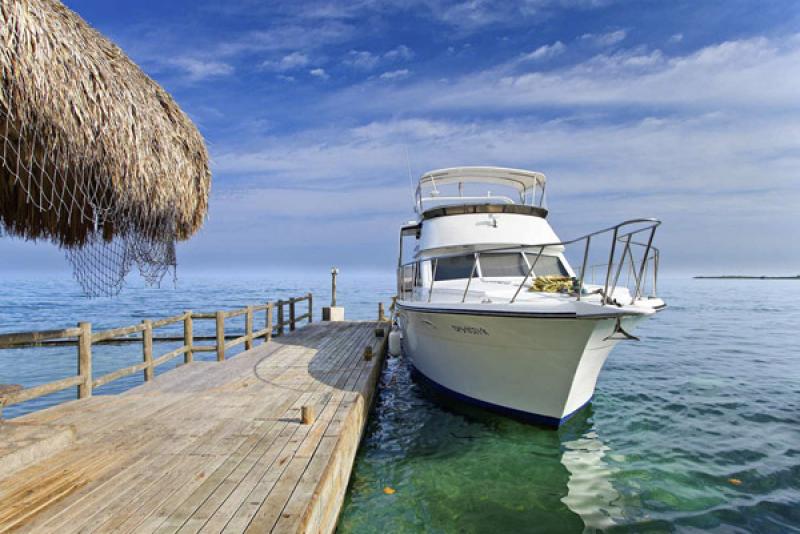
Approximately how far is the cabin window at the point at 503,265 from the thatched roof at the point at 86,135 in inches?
219

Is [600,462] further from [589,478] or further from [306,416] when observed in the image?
[306,416]

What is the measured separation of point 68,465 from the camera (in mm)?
4133

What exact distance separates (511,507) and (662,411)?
226 inches

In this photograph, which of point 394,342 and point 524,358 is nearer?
point 524,358

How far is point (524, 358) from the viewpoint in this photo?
6961 millimetres

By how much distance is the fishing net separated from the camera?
165 inches

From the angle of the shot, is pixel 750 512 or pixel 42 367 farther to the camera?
pixel 42 367

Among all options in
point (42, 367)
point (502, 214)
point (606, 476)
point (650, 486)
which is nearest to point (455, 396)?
point (606, 476)

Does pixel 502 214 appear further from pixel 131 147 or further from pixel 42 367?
pixel 42 367

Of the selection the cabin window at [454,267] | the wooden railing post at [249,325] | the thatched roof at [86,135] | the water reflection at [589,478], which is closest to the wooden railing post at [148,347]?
the thatched roof at [86,135]

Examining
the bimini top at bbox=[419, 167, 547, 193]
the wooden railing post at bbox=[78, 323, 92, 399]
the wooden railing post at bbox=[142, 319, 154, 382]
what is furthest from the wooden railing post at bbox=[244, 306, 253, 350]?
the bimini top at bbox=[419, 167, 547, 193]

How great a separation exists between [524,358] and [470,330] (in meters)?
0.97

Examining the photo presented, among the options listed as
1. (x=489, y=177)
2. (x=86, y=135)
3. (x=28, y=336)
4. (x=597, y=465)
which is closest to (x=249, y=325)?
(x=28, y=336)

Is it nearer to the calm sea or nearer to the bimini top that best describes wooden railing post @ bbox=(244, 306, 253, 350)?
the calm sea
